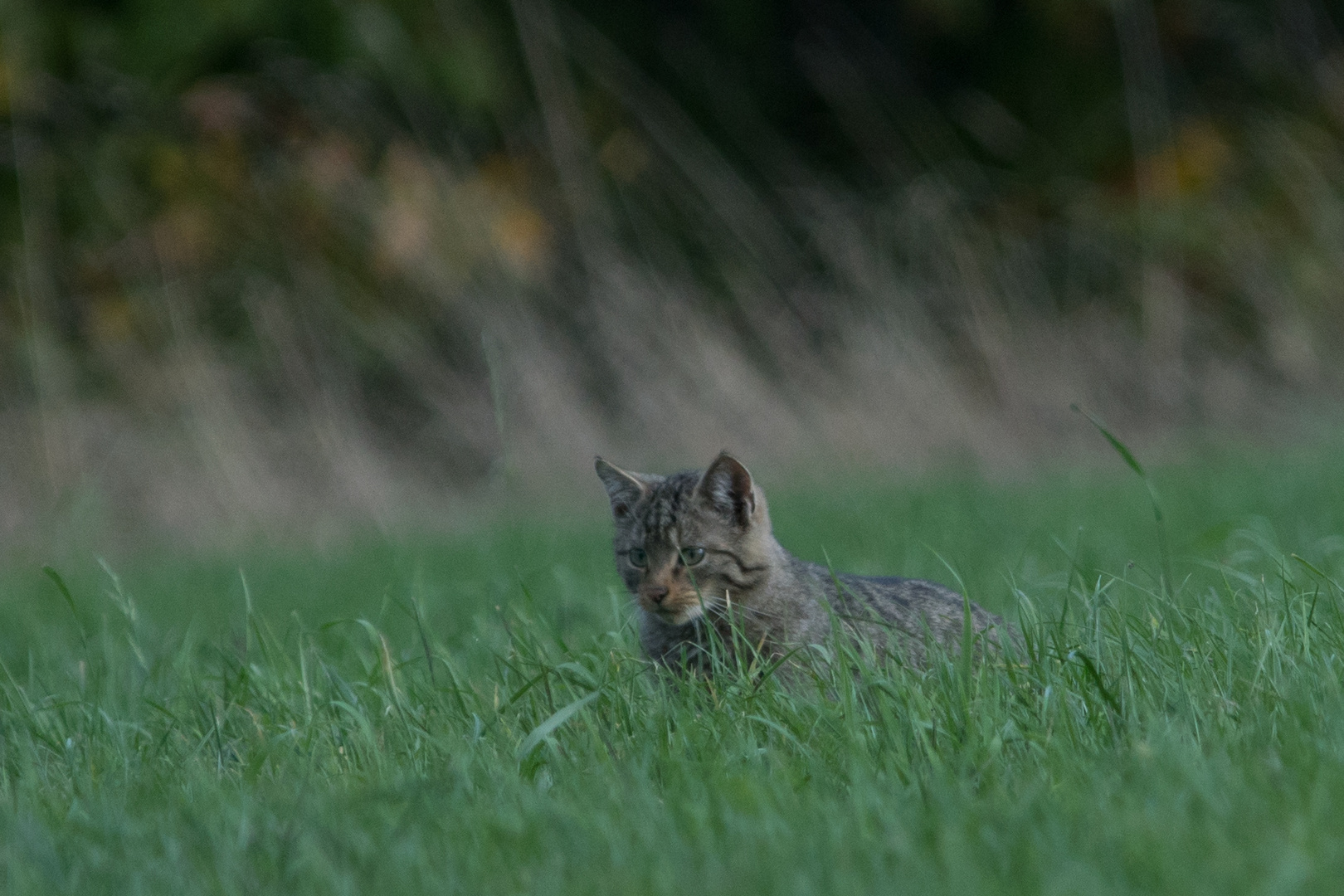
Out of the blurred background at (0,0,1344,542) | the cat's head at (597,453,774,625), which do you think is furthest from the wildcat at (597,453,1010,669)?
the blurred background at (0,0,1344,542)

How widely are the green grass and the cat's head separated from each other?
0.18 metres

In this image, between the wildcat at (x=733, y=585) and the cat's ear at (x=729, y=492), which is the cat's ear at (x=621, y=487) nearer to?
the wildcat at (x=733, y=585)

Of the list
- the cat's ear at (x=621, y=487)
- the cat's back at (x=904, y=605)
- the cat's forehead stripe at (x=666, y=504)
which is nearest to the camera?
the cat's back at (x=904, y=605)

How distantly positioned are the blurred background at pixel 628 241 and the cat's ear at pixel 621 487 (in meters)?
3.89

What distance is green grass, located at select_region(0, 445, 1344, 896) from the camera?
6.77 ft

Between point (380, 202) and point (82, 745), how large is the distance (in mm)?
7186

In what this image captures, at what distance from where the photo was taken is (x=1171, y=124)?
11367mm

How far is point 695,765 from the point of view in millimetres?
2541

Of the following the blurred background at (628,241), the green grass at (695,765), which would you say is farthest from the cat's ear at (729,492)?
the blurred background at (628,241)

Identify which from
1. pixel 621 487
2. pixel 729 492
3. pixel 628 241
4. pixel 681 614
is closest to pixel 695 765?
pixel 681 614

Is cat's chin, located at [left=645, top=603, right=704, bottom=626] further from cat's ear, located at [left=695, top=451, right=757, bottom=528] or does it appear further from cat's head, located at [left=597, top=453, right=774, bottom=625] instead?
cat's ear, located at [left=695, top=451, right=757, bottom=528]

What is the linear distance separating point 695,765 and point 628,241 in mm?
9835

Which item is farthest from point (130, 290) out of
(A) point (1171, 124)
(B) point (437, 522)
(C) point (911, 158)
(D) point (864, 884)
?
(D) point (864, 884)

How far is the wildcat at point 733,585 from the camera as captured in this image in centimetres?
364
